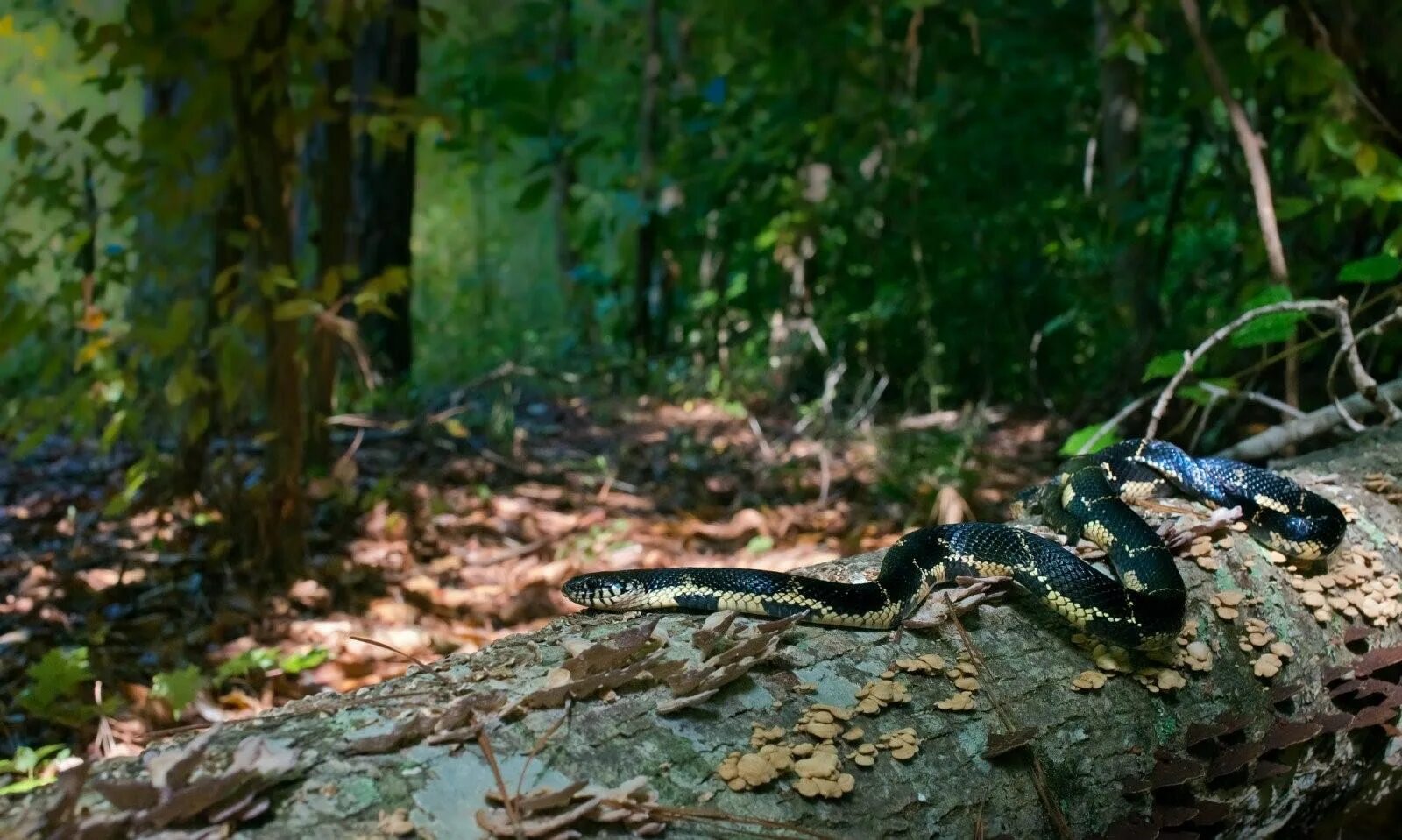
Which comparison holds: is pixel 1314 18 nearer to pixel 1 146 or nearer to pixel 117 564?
pixel 117 564

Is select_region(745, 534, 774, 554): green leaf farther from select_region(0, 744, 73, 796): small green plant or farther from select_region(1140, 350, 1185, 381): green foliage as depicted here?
select_region(0, 744, 73, 796): small green plant

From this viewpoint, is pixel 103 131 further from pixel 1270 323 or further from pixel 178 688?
pixel 1270 323

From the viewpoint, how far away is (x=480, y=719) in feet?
4.95

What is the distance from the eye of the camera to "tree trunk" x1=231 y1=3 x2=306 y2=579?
364 centimetres

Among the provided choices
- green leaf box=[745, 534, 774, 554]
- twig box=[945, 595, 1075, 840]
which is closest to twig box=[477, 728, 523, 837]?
twig box=[945, 595, 1075, 840]

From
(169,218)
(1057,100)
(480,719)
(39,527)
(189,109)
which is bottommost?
(39,527)

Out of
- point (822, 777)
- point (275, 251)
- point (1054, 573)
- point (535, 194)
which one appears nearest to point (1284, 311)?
point (1054, 573)

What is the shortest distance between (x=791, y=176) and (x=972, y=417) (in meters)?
2.01

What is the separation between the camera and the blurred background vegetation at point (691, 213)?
12.1 ft

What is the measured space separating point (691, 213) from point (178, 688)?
548cm

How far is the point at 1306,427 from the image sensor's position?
3658 millimetres

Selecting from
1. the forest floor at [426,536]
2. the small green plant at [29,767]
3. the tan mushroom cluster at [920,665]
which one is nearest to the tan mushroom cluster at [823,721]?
the tan mushroom cluster at [920,665]

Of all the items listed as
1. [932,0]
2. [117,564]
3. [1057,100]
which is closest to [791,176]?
[1057,100]

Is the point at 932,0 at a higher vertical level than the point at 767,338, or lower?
higher
